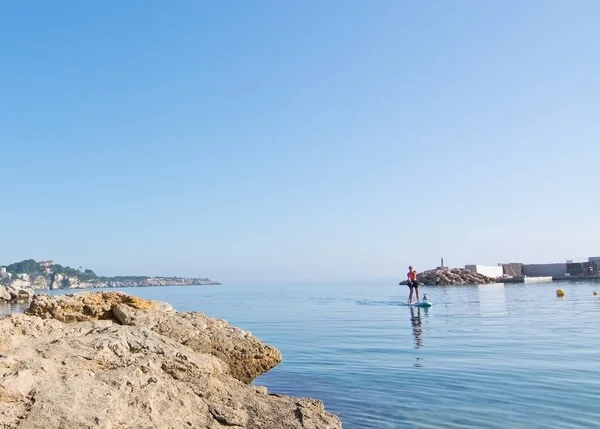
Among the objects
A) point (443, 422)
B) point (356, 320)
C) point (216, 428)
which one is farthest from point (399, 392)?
point (356, 320)

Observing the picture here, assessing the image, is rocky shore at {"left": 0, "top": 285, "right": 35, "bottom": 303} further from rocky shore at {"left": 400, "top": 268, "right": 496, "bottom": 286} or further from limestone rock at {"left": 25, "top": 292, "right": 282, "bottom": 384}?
limestone rock at {"left": 25, "top": 292, "right": 282, "bottom": 384}

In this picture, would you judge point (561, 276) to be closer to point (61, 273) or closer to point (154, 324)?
point (154, 324)

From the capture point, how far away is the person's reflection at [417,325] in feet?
48.9

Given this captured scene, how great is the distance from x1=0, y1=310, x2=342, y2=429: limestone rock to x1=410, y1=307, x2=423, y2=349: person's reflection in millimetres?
8936

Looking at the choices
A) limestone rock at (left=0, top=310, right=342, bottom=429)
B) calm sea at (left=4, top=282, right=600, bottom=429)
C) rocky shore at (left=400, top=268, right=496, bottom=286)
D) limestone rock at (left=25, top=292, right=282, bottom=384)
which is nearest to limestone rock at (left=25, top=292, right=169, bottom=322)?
limestone rock at (left=25, top=292, right=282, bottom=384)

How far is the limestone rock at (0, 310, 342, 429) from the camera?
14.8ft

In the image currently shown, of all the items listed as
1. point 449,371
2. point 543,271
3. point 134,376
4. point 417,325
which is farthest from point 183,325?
point 543,271

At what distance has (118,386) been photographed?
5059 millimetres

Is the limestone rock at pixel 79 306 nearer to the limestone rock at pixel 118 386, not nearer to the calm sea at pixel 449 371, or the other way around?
the limestone rock at pixel 118 386

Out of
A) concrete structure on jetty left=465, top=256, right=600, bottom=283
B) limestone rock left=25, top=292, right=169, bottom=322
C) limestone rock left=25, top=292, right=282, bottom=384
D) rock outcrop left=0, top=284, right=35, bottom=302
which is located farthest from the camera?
concrete structure on jetty left=465, top=256, right=600, bottom=283

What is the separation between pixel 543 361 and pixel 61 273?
201958mm

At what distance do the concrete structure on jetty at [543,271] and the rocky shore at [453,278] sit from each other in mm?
2255

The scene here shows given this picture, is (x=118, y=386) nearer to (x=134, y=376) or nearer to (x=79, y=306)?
(x=134, y=376)

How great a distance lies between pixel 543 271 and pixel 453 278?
56.6 feet
